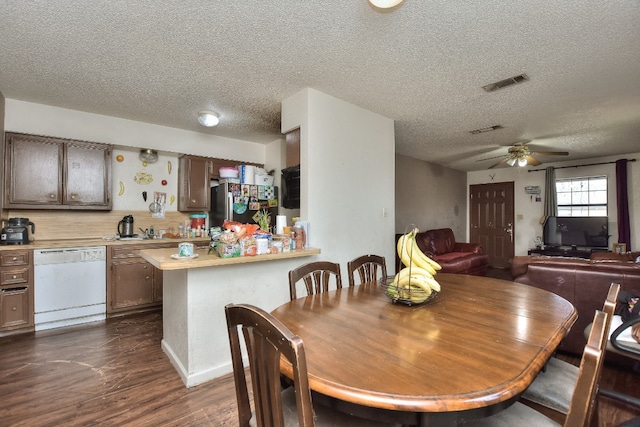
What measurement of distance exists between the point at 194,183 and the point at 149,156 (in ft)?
2.21

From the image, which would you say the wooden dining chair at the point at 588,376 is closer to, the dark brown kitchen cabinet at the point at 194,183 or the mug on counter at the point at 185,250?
the mug on counter at the point at 185,250

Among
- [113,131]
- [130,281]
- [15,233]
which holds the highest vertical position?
[113,131]

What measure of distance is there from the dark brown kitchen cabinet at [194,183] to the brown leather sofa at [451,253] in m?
3.63

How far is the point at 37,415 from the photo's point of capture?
1743 millimetres

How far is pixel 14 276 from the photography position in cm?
289

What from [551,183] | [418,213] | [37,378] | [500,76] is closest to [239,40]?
[500,76]

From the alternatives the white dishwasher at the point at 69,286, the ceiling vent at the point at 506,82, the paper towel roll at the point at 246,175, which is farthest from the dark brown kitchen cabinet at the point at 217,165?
the ceiling vent at the point at 506,82

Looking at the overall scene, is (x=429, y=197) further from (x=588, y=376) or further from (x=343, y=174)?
(x=588, y=376)

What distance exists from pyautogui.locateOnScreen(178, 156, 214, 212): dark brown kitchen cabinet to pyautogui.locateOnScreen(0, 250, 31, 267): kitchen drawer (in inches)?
67.4

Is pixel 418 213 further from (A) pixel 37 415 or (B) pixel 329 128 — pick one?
(A) pixel 37 415

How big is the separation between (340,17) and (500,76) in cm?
166

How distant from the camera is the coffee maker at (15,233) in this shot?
2.98 meters

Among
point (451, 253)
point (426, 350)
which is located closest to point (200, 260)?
point (426, 350)

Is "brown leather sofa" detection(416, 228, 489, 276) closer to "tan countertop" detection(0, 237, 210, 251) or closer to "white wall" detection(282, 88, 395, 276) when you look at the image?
"white wall" detection(282, 88, 395, 276)
